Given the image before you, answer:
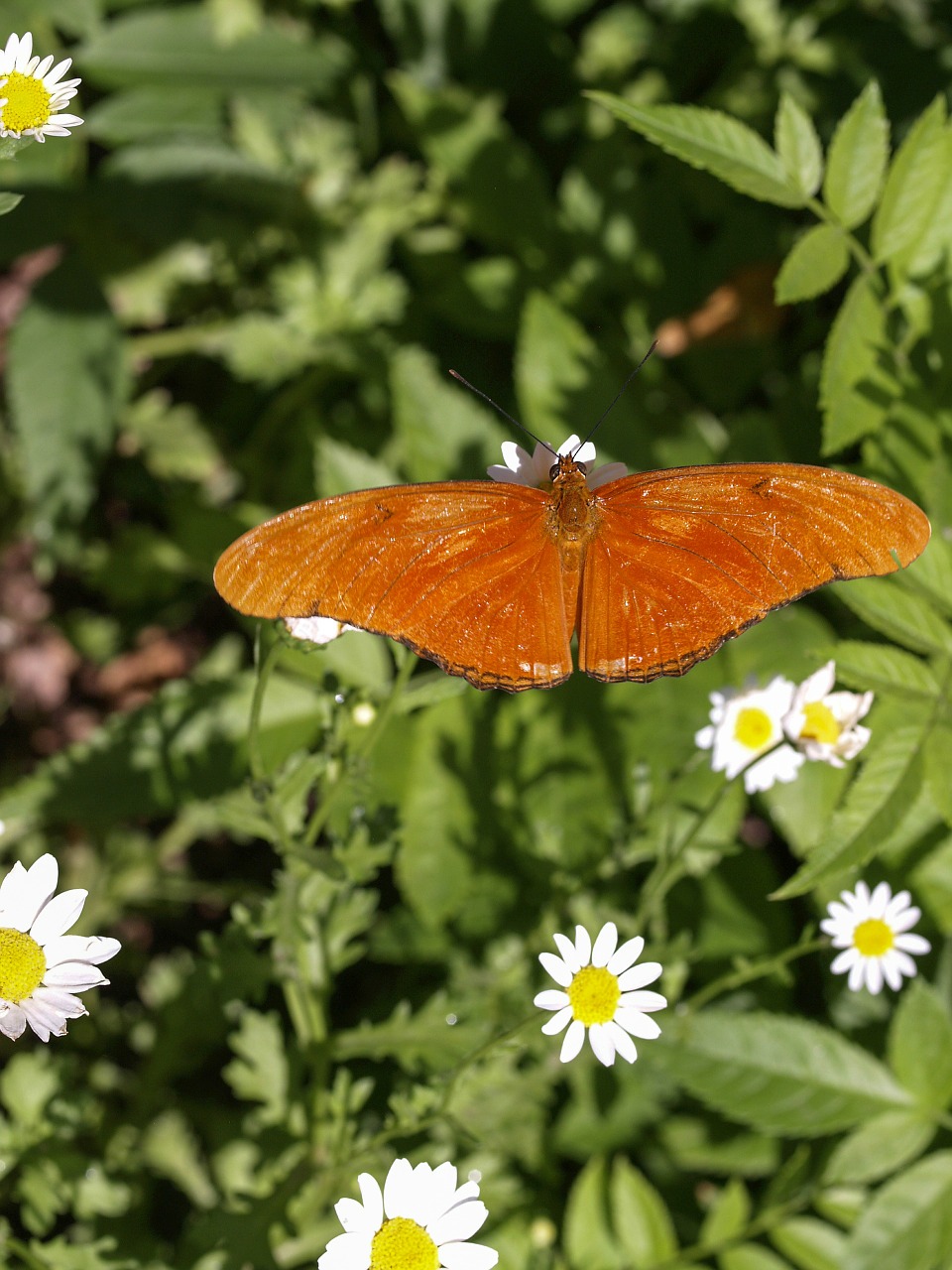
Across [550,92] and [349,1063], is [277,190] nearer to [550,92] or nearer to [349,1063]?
[550,92]

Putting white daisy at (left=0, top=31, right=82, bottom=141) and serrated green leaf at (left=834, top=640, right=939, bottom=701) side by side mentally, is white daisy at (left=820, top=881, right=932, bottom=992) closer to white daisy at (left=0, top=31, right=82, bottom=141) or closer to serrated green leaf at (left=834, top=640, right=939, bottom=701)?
serrated green leaf at (left=834, top=640, right=939, bottom=701)

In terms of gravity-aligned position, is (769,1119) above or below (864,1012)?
above

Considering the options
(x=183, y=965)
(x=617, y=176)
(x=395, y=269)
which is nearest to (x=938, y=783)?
(x=183, y=965)

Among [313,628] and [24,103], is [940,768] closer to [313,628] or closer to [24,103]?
[313,628]

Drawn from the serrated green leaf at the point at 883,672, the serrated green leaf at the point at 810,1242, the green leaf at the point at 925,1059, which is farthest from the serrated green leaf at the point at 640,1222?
the serrated green leaf at the point at 883,672

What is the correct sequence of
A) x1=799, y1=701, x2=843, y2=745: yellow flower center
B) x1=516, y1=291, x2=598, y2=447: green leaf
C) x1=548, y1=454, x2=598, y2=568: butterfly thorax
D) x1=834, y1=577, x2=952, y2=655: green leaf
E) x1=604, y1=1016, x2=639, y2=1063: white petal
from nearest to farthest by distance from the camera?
x1=604, y1=1016, x2=639, y2=1063: white petal
x1=548, y1=454, x2=598, y2=568: butterfly thorax
x1=799, y1=701, x2=843, y2=745: yellow flower center
x1=834, y1=577, x2=952, y2=655: green leaf
x1=516, y1=291, x2=598, y2=447: green leaf

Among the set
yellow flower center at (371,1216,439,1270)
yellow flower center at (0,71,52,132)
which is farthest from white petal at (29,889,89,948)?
yellow flower center at (0,71,52,132)
